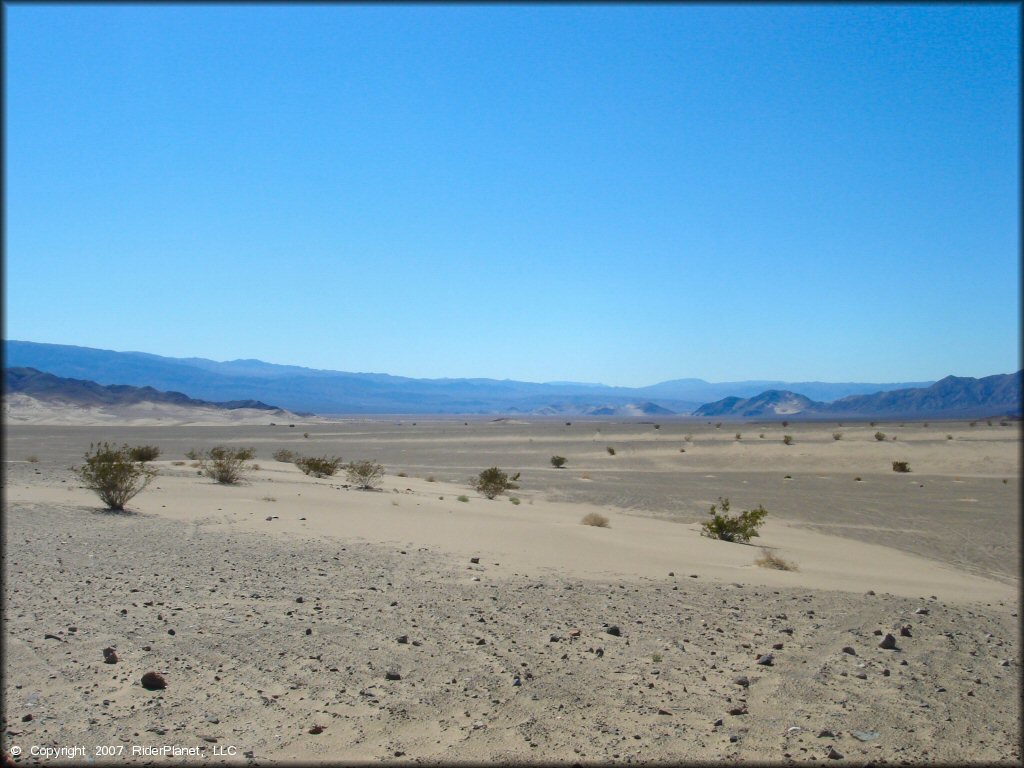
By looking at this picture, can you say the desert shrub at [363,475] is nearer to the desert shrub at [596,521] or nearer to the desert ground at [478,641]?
the desert ground at [478,641]

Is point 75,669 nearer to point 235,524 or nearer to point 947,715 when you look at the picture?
point 947,715

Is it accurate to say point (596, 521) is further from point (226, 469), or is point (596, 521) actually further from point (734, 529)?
point (226, 469)

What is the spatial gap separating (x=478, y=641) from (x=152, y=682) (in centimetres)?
288

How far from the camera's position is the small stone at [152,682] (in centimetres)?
584

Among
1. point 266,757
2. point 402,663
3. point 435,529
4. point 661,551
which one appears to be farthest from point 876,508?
→ point 266,757

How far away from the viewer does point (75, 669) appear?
20.2 feet

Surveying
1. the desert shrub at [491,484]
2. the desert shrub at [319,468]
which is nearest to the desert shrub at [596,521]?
the desert shrub at [491,484]

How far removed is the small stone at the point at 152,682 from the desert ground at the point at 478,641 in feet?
0.36

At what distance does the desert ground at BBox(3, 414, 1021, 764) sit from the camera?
5363 mm

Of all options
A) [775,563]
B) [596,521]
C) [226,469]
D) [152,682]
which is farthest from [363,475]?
[152,682]

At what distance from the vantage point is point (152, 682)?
5.85 metres

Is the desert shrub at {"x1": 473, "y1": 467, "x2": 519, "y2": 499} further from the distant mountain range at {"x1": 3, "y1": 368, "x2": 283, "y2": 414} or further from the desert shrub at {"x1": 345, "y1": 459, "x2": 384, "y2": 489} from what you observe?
the distant mountain range at {"x1": 3, "y1": 368, "x2": 283, "y2": 414}

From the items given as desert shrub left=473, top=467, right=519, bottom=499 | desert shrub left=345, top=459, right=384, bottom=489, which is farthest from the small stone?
desert shrub left=473, top=467, right=519, bottom=499

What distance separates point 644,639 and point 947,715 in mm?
2676
